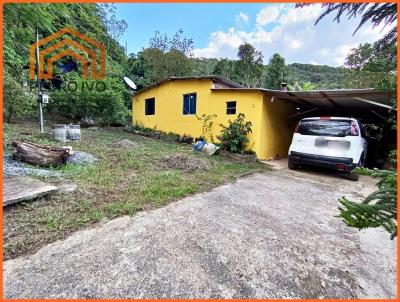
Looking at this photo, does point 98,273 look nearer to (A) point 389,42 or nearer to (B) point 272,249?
(B) point 272,249

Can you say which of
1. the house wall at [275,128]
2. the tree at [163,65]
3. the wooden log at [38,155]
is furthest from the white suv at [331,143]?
the tree at [163,65]

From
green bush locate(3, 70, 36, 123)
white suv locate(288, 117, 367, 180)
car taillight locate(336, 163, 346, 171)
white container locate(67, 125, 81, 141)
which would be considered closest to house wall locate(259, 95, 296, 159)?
white suv locate(288, 117, 367, 180)

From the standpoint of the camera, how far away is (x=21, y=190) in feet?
11.2

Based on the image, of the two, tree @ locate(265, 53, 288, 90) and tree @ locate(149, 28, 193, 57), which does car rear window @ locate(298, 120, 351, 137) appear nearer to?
tree @ locate(149, 28, 193, 57)

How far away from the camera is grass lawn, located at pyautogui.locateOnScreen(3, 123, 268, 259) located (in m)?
2.70

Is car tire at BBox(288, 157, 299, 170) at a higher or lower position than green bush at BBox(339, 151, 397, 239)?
lower

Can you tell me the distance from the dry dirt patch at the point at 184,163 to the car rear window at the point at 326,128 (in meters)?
2.96

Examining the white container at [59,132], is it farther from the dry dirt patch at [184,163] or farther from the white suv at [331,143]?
the white suv at [331,143]

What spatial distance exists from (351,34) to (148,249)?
4167 millimetres

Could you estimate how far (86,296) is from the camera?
72.2 inches

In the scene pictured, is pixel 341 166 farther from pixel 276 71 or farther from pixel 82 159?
pixel 276 71

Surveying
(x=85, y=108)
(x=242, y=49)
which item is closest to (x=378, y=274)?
(x=85, y=108)

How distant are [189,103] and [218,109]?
6.14ft

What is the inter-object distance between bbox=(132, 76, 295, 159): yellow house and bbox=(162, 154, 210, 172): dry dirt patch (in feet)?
9.85
